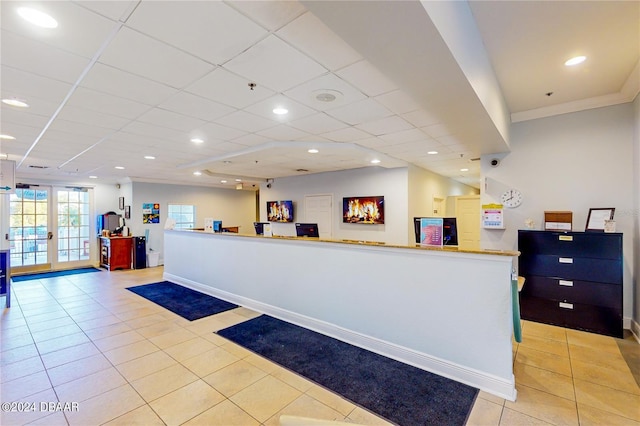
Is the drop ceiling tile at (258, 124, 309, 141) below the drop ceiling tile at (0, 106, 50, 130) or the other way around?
the other way around

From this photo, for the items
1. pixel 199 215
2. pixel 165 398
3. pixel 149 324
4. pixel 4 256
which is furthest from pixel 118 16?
pixel 199 215

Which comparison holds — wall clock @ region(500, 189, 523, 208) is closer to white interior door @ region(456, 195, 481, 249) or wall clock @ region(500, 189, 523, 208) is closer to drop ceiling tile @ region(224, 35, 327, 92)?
white interior door @ region(456, 195, 481, 249)

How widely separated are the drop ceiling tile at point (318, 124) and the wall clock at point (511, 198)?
9.03 feet

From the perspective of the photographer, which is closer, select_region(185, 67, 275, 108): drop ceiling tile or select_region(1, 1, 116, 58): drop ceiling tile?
select_region(1, 1, 116, 58): drop ceiling tile

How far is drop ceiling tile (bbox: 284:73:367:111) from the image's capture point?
94.6 inches

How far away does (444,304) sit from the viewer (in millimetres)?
2676

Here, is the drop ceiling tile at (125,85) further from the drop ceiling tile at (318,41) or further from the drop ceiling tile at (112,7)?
the drop ceiling tile at (318,41)

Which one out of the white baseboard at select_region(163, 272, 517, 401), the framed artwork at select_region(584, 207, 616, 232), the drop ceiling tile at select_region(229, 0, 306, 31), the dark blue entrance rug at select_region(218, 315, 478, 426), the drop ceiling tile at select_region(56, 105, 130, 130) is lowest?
the dark blue entrance rug at select_region(218, 315, 478, 426)

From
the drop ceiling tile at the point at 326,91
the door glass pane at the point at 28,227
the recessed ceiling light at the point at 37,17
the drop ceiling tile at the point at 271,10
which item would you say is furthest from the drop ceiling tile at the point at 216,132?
the door glass pane at the point at 28,227

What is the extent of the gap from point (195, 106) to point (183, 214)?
7.18 metres

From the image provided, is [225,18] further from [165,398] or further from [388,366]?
[388,366]

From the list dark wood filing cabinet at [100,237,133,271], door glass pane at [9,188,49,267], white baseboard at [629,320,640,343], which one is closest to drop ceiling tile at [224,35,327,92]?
white baseboard at [629,320,640,343]

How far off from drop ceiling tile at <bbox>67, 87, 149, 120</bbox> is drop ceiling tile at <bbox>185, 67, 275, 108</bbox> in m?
0.74

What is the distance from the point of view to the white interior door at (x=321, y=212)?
23.4ft
